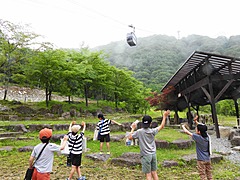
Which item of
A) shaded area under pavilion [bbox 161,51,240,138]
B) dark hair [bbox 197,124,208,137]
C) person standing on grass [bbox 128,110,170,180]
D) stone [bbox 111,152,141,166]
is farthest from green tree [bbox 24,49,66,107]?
dark hair [bbox 197,124,208,137]

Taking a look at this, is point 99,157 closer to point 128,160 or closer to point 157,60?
point 128,160

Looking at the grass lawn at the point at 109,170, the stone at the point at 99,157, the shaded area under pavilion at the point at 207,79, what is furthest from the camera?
the shaded area under pavilion at the point at 207,79

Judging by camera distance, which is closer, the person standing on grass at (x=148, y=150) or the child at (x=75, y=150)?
the person standing on grass at (x=148, y=150)

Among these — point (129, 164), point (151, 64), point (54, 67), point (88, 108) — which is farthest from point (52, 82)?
point (151, 64)

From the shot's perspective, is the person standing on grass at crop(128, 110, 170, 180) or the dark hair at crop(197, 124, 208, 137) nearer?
the person standing on grass at crop(128, 110, 170, 180)

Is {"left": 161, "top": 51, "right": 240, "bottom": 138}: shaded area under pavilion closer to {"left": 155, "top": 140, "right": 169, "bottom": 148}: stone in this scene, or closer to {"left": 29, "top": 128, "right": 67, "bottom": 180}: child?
{"left": 155, "top": 140, "right": 169, "bottom": 148}: stone

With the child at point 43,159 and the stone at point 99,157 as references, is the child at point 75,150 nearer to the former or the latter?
the child at point 43,159

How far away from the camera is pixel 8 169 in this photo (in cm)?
475

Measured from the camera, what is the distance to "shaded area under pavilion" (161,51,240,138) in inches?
358

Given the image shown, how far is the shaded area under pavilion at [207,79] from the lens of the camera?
9104 millimetres

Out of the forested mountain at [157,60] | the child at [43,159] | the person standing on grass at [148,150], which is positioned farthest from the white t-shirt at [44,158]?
the forested mountain at [157,60]

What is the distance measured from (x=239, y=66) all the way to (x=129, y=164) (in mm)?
7974

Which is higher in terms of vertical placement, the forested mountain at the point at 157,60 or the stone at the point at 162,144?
the forested mountain at the point at 157,60

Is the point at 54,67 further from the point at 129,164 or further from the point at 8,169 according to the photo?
the point at 129,164
